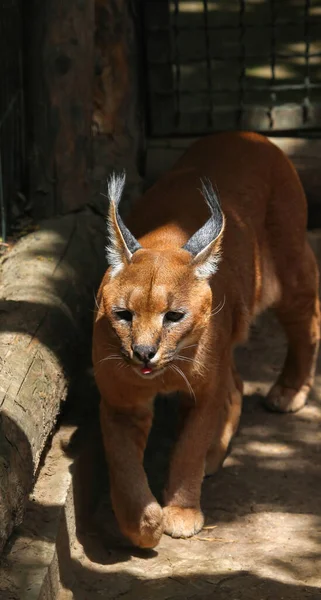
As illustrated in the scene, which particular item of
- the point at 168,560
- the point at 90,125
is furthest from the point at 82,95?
the point at 168,560

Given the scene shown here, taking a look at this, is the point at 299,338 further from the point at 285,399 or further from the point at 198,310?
the point at 198,310

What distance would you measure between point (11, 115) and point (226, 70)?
2.33 meters

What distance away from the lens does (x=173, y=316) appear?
4992 mm

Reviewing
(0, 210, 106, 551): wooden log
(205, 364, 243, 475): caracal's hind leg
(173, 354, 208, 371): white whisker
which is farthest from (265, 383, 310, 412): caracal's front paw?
(173, 354, 208, 371): white whisker

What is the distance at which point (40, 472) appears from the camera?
5504 millimetres

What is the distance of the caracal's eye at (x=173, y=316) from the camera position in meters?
4.98

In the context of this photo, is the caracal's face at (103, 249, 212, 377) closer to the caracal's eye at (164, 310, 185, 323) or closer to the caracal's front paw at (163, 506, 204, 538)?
the caracal's eye at (164, 310, 185, 323)

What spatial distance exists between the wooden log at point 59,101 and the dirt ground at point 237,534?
5.48 ft

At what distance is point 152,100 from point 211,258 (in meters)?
3.55

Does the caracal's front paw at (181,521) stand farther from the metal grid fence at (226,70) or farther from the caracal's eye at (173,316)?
the metal grid fence at (226,70)

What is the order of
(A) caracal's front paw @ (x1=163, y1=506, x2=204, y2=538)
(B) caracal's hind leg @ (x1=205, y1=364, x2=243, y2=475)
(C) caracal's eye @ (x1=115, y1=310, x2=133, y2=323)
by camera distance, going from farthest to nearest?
1. (B) caracal's hind leg @ (x1=205, y1=364, x2=243, y2=475)
2. (A) caracal's front paw @ (x1=163, y1=506, x2=204, y2=538)
3. (C) caracal's eye @ (x1=115, y1=310, x2=133, y2=323)

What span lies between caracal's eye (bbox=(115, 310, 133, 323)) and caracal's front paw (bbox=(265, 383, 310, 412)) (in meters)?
2.44

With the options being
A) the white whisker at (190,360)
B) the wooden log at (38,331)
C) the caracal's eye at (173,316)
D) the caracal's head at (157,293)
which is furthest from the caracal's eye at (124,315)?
the wooden log at (38,331)

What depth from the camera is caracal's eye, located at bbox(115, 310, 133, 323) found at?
16.4 ft
